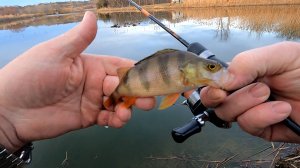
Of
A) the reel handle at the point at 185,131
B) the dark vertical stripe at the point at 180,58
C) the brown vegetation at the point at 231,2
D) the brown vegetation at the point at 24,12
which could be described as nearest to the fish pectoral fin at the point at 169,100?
the dark vertical stripe at the point at 180,58

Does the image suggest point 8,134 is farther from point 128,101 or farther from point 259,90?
point 259,90

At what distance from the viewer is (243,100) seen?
239cm

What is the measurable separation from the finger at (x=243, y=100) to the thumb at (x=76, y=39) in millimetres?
1437

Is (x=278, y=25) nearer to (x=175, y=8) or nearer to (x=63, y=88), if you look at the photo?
(x=63, y=88)

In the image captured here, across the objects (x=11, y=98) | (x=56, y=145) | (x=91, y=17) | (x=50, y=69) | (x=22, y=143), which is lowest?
(x=56, y=145)

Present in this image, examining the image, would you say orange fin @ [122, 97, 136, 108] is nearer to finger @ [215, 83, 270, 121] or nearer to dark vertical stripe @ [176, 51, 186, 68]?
dark vertical stripe @ [176, 51, 186, 68]

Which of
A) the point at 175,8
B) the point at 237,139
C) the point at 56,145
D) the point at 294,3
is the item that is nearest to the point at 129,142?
the point at 56,145

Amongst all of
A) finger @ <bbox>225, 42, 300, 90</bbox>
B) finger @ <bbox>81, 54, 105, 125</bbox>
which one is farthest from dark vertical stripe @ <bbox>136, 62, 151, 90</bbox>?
finger @ <bbox>81, 54, 105, 125</bbox>

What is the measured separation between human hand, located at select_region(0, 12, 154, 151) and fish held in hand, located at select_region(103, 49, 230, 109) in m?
0.29

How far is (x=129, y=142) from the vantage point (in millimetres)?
7438

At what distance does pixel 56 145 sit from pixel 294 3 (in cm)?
2689

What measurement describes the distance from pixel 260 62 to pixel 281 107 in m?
0.39

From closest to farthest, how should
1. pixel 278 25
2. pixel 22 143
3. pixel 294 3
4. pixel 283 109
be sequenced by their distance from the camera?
pixel 283 109, pixel 22 143, pixel 278 25, pixel 294 3

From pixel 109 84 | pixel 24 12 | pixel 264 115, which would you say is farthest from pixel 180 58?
pixel 24 12
